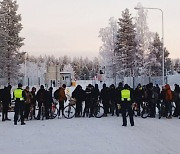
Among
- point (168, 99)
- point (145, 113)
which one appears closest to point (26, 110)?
point (145, 113)

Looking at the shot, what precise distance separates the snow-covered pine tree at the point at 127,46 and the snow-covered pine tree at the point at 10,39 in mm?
16286

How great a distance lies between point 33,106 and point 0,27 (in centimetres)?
3746

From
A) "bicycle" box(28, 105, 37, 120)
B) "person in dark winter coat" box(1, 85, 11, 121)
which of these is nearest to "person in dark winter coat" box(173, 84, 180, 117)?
"bicycle" box(28, 105, 37, 120)

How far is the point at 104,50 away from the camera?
73.1 metres

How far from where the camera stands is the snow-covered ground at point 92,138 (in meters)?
11.9

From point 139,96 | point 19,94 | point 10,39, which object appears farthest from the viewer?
point 10,39

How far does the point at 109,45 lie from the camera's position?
71.8 metres

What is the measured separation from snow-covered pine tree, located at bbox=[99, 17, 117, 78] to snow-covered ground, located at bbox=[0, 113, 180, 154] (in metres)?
51.1

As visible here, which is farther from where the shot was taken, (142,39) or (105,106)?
(142,39)

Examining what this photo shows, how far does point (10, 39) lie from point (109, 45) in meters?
20.6

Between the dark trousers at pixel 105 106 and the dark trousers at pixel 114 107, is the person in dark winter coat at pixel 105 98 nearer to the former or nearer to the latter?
the dark trousers at pixel 105 106

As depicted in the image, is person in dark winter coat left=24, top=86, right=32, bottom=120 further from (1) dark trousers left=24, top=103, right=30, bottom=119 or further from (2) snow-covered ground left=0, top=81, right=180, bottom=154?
(2) snow-covered ground left=0, top=81, right=180, bottom=154

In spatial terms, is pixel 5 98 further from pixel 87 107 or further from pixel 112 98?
pixel 112 98

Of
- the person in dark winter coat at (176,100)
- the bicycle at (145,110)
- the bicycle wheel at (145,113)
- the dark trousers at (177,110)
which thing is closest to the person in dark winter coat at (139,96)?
the bicycle at (145,110)
